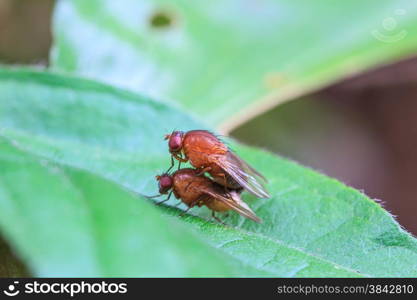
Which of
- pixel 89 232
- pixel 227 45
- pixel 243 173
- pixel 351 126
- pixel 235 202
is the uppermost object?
pixel 351 126

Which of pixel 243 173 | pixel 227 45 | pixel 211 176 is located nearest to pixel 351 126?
pixel 227 45

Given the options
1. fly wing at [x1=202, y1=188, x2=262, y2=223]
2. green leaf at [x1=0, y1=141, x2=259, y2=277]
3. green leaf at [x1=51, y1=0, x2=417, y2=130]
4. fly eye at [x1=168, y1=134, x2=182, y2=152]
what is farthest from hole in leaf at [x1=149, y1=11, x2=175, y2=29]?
green leaf at [x1=0, y1=141, x2=259, y2=277]

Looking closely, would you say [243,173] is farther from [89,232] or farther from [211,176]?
[89,232]

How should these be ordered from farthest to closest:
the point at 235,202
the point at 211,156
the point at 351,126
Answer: the point at 351,126
the point at 211,156
the point at 235,202

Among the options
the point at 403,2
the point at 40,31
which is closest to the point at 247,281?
the point at 403,2

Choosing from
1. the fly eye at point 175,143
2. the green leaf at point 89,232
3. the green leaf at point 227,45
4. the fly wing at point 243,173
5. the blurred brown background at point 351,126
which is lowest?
the green leaf at point 89,232

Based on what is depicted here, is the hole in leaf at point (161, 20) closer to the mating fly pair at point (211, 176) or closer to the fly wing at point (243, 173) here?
the mating fly pair at point (211, 176)

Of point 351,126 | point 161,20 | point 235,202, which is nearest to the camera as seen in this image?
point 235,202

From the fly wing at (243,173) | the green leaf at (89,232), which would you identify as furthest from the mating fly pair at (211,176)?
the green leaf at (89,232)
